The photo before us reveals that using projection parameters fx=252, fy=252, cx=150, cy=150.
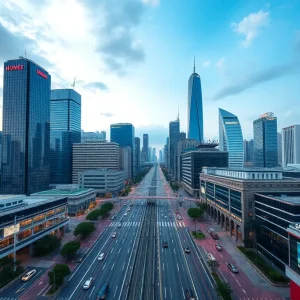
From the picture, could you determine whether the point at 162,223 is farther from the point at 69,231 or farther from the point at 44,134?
the point at 44,134

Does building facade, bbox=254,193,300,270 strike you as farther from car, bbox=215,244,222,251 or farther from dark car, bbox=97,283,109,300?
dark car, bbox=97,283,109,300

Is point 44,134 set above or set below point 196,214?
above

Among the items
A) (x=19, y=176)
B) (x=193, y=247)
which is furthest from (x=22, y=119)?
(x=193, y=247)

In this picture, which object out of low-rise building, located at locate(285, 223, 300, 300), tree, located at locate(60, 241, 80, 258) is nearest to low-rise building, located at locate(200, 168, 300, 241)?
low-rise building, located at locate(285, 223, 300, 300)

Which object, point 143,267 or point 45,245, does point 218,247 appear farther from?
point 45,245

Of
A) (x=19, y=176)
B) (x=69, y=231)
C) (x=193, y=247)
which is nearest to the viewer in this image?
(x=193, y=247)

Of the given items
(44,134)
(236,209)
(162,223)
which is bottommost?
(162,223)

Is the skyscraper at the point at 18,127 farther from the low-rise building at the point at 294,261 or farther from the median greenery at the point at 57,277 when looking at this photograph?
the low-rise building at the point at 294,261

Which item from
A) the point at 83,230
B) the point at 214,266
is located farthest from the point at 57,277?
the point at 214,266
